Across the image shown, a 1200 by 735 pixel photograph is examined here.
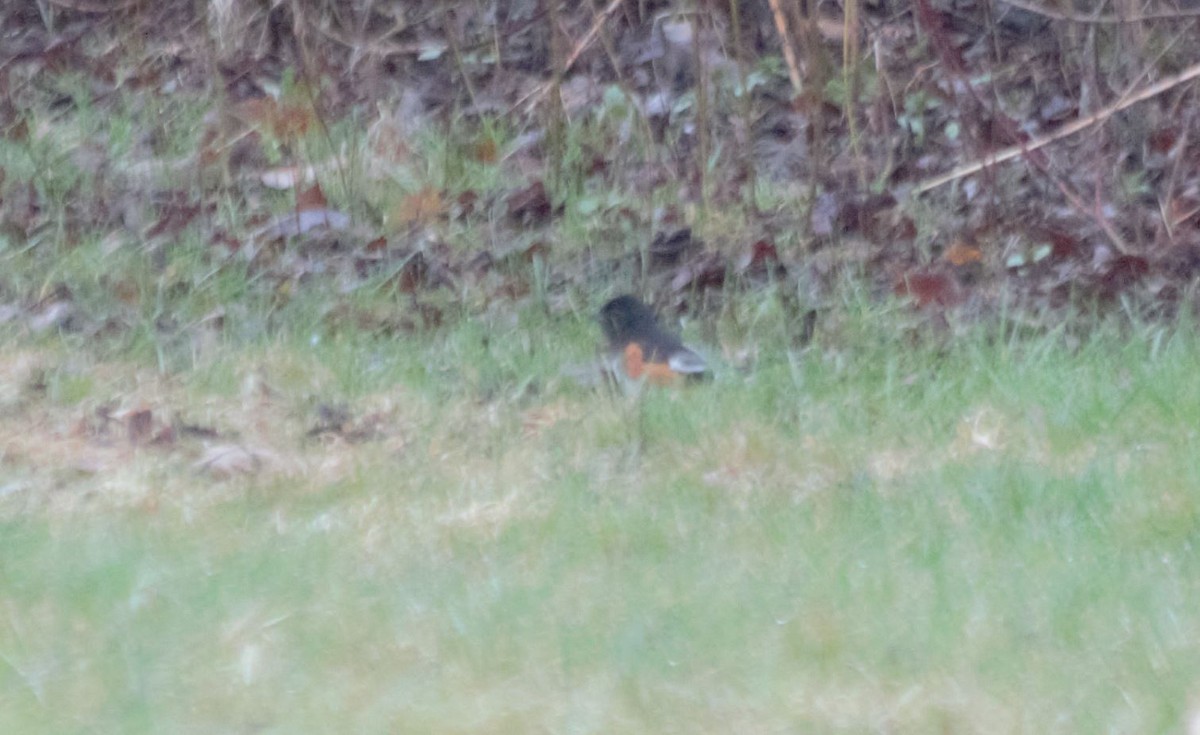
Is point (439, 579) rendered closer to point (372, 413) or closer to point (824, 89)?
point (372, 413)

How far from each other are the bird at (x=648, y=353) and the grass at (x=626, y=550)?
0.45 feet

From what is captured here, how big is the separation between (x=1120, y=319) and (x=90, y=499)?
3.50 metres

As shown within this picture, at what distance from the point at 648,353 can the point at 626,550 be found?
138 cm

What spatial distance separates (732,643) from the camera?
12.1 ft

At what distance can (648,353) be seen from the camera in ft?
18.2

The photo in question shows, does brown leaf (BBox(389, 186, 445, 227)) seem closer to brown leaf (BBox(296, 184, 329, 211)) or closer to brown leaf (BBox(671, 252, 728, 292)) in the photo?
brown leaf (BBox(296, 184, 329, 211))

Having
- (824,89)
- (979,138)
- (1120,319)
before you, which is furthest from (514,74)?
(1120,319)

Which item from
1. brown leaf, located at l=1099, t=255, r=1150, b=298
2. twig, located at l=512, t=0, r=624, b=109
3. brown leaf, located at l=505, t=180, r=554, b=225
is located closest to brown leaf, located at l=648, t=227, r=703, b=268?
brown leaf, located at l=505, t=180, r=554, b=225

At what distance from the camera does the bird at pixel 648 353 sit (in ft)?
18.2

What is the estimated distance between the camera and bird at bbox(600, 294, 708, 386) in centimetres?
556

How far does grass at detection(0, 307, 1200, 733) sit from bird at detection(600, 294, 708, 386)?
5.4 inches

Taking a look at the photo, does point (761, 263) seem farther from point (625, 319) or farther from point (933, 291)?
point (625, 319)

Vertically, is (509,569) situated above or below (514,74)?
above

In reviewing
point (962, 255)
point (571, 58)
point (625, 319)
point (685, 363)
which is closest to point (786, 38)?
point (571, 58)
